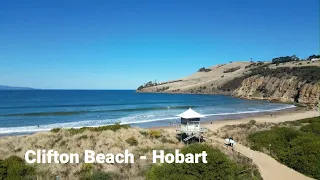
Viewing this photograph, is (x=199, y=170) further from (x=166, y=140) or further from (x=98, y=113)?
(x=98, y=113)

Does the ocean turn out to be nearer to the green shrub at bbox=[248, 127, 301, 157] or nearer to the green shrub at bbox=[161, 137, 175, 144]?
the green shrub at bbox=[161, 137, 175, 144]

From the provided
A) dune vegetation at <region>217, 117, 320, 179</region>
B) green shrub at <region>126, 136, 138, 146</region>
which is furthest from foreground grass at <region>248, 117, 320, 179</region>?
green shrub at <region>126, 136, 138, 146</region>

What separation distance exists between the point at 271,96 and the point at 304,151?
8227 centimetres

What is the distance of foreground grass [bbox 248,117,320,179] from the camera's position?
18.0 meters

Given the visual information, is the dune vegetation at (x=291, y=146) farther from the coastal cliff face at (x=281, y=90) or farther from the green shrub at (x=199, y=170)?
the coastal cliff face at (x=281, y=90)

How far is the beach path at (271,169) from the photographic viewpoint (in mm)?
17141

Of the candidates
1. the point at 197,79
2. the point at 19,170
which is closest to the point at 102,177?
the point at 19,170

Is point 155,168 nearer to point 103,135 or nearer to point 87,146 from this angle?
point 87,146

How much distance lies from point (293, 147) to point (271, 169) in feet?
10.0

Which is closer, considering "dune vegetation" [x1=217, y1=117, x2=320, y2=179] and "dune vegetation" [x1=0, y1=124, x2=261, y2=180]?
"dune vegetation" [x1=0, y1=124, x2=261, y2=180]

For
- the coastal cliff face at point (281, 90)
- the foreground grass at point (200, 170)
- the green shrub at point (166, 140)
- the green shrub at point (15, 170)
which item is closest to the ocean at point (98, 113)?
the coastal cliff face at point (281, 90)

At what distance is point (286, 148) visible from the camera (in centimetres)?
2088

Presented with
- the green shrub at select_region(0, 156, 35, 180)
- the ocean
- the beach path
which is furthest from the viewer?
the ocean

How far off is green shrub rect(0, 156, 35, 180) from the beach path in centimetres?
1204
